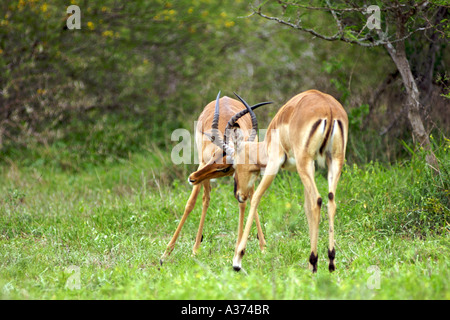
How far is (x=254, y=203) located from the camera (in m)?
4.25

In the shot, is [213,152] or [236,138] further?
[213,152]

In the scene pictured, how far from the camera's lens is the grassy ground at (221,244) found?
3.44 metres

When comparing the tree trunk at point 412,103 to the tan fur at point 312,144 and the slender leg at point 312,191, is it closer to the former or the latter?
the tan fur at point 312,144

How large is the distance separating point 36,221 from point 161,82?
212 inches

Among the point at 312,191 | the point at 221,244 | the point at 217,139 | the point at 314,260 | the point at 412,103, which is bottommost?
the point at 221,244

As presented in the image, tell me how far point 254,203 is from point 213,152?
859mm

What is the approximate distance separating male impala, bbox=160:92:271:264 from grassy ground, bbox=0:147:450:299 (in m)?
0.25

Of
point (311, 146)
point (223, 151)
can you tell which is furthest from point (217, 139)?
point (311, 146)

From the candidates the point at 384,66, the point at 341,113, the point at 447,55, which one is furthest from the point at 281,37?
the point at 341,113

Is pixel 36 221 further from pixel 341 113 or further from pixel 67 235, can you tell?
pixel 341 113

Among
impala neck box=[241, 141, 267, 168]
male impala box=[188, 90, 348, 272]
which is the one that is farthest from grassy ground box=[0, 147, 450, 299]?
impala neck box=[241, 141, 267, 168]

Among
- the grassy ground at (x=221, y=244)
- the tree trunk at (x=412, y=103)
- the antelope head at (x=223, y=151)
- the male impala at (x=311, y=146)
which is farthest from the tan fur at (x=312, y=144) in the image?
the tree trunk at (x=412, y=103)

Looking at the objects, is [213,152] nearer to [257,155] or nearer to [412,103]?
[257,155]

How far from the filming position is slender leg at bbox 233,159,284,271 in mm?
4145
